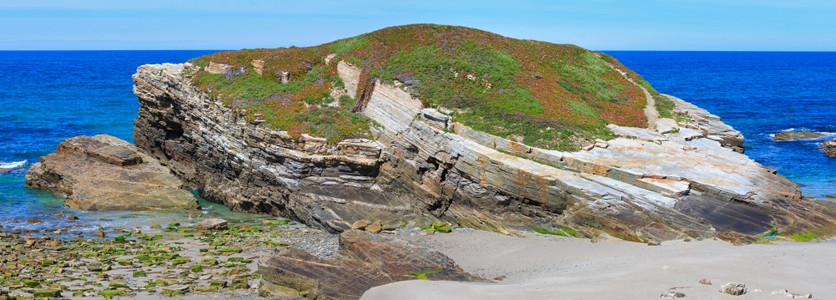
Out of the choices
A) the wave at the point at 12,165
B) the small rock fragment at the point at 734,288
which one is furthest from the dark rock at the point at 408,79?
the wave at the point at 12,165

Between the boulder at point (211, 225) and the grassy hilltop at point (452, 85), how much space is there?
577 centimetres

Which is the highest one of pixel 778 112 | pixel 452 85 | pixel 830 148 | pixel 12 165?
pixel 778 112

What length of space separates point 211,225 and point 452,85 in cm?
1444

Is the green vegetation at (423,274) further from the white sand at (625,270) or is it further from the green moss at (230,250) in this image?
the green moss at (230,250)

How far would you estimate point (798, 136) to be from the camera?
196ft

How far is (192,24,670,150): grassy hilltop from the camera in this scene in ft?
122

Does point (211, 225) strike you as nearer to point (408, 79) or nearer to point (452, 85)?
point (408, 79)

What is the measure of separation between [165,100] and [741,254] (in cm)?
3422

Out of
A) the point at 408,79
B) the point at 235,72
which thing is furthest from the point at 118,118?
the point at 408,79

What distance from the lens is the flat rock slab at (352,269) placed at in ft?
77.3

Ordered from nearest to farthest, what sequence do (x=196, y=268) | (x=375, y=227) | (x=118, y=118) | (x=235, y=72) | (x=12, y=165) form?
(x=196, y=268)
(x=375, y=227)
(x=235, y=72)
(x=12, y=165)
(x=118, y=118)

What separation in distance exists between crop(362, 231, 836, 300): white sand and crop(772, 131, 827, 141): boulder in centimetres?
3535

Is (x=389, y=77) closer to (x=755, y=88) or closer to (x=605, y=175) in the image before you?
(x=605, y=175)

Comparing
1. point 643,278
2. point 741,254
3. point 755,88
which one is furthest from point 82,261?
point 755,88
